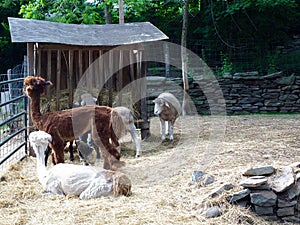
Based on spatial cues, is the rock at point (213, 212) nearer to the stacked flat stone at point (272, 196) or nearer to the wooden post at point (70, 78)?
the stacked flat stone at point (272, 196)

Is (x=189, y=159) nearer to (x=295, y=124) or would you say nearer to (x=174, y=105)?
(x=174, y=105)

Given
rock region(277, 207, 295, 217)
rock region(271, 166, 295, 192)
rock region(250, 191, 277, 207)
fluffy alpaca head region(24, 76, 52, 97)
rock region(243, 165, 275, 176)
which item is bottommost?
rock region(277, 207, 295, 217)

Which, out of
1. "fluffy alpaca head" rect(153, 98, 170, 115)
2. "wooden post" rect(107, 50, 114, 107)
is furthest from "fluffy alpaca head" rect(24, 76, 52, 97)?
"fluffy alpaca head" rect(153, 98, 170, 115)

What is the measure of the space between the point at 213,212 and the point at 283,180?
2.80ft

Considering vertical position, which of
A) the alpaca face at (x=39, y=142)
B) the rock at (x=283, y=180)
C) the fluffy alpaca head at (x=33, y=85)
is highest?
the fluffy alpaca head at (x=33, y=85)

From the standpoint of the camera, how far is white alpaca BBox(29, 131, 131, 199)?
4359 millimetres

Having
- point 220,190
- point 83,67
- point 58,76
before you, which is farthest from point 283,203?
point 83,67

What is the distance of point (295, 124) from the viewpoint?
880cm

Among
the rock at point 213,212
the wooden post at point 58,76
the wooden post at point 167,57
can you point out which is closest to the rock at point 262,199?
the rock at point 213,212

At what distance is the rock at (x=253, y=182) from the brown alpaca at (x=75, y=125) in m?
1.87

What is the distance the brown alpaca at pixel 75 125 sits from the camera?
5.45 m

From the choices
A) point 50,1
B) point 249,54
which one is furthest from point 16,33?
point 249,54

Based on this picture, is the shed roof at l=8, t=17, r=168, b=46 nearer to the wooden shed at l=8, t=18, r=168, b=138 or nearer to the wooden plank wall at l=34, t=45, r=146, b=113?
the wooden shed at l=8, t=18, r=168, b=138

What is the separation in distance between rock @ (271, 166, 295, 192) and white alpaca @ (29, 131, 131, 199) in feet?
5.11
